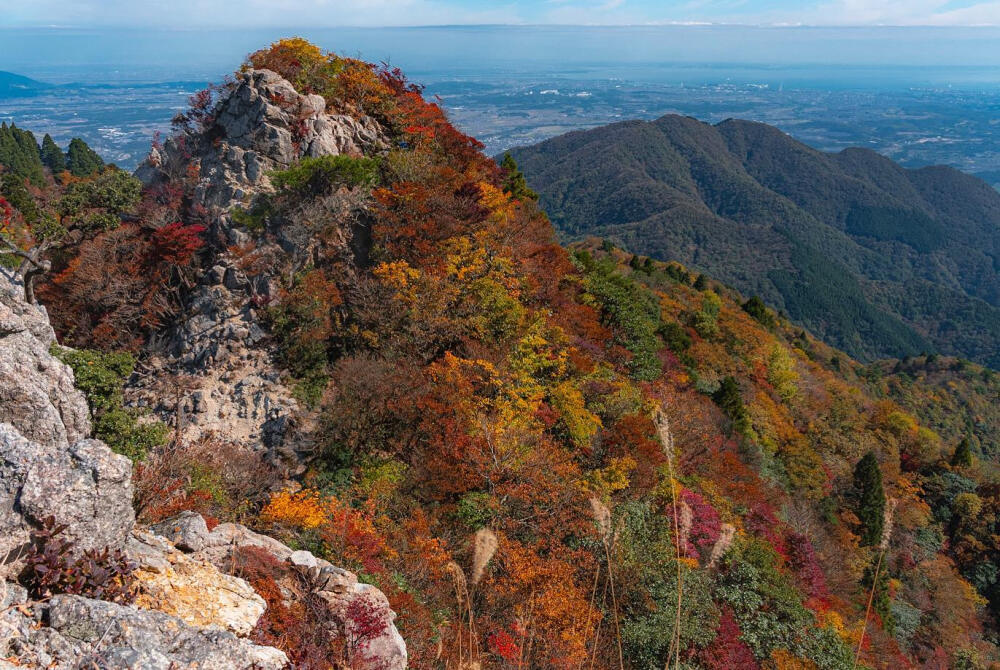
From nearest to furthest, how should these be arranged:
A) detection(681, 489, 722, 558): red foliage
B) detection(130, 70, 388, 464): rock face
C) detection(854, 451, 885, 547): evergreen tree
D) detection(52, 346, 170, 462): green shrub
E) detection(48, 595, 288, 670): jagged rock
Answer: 1. detection(48, 595, 288, 670): jagged rock
2. detection(52, 346, 170, 462): green shrub
3. detection(681, 489, 722, 558): red foliage
4. detection(130, 70, 388, 464): rock face
5. detection(854, 451, 885, 547): evergreen tree

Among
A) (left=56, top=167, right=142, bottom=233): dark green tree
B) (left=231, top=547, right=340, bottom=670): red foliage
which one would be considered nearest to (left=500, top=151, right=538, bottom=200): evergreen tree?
(left=56, top=167, right=142, bottom=233): dark green tree

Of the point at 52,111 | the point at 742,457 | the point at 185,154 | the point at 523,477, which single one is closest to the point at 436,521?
the point at 523,477

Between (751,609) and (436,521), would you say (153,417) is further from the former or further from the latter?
(751,609)

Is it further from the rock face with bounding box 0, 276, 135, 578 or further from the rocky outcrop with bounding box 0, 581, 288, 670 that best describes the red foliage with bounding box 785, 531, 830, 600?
the rock face with bounding box 0, 276, 135, 578

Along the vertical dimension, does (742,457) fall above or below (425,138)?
below

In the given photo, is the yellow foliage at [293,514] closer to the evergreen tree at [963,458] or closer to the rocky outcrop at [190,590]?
the rocky outcrop at [190,590]

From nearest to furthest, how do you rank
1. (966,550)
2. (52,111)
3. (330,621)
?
(330,621) < (966,550) < (52,111)

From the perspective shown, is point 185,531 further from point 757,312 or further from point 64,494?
point 757,312
